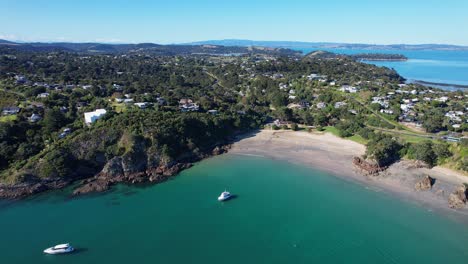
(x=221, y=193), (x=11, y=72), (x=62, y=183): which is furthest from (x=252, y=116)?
(x=11, y=72)

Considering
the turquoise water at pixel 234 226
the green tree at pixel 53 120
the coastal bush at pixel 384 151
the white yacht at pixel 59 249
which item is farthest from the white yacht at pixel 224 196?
the green tree at pixel 53 120

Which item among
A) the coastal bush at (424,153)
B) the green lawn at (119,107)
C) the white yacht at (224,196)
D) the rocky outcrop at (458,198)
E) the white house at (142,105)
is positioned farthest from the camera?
the white house at (142,105)

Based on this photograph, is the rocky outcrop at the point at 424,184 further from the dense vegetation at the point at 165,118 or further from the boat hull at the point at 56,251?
the boat hull at the point at 56,251

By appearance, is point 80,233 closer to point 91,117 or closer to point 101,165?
point 101,165

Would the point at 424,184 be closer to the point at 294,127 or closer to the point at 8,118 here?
the point at 294,127

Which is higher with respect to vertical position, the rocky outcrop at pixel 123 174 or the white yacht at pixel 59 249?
the rocky outcrop at pixel 123 174

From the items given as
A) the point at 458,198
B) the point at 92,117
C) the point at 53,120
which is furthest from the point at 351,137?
the point at 53,120
